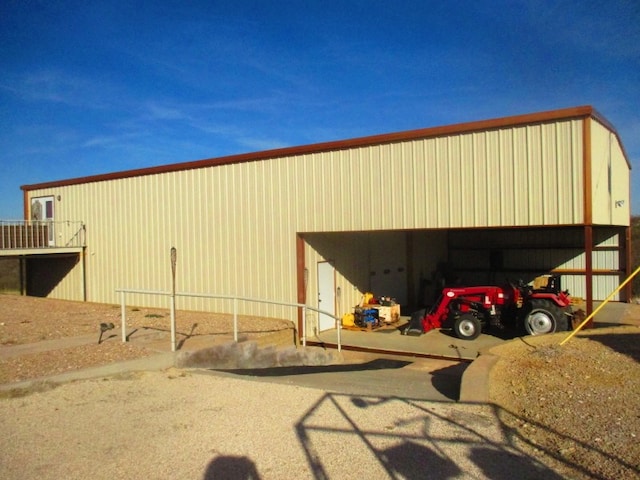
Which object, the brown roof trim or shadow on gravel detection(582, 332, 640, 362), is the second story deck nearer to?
the brown roof trim

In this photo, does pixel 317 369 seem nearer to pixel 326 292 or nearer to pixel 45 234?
pixel 326 292

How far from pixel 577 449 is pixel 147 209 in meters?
15.9

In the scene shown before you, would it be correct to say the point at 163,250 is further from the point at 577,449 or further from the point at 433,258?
the point at 577,449

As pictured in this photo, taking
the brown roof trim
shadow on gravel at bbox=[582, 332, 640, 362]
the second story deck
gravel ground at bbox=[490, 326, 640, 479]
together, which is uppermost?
the brown roof trim

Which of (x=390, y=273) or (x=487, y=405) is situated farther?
(x=390, y=273)

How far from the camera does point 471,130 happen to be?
13211 millimetres

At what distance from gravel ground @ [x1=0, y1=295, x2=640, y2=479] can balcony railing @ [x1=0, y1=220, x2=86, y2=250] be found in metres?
12.2

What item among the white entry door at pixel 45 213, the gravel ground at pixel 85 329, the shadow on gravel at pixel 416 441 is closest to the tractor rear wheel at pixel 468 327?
the gravel ground at pixel 85 329

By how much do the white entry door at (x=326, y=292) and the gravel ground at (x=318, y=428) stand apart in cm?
790

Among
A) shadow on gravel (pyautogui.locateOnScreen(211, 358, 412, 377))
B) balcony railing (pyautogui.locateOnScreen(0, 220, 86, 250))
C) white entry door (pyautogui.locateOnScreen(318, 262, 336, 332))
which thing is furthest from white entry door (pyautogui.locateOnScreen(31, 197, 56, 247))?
shadow on gravel (pyautogui.locateOnScreen(211, 358, 412, 377))

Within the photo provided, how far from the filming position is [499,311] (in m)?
15.2

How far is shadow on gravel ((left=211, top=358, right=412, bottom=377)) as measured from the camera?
1069 centimetres

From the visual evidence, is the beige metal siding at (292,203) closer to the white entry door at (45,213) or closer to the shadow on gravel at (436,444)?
the white entry door at (45,213)

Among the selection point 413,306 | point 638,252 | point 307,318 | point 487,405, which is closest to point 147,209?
point 307,318
